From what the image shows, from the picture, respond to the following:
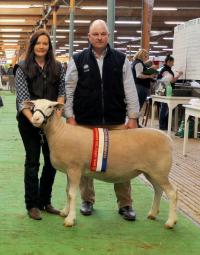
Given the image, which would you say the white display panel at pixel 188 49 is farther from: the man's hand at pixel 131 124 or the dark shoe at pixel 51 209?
the dark shoe at pixel 51 209

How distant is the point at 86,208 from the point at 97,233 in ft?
1.96

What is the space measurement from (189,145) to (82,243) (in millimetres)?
6328

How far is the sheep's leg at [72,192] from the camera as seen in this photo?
175 inches

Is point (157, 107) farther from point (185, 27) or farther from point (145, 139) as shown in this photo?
point (145, 139)

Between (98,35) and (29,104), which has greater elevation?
(98,35)

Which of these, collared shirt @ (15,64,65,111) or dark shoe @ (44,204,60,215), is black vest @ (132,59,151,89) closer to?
dark shoe @ (44,204,60,215)

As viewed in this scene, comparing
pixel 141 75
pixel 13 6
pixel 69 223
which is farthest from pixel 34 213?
pixel 13 6

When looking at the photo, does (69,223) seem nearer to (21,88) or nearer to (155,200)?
(155,200)

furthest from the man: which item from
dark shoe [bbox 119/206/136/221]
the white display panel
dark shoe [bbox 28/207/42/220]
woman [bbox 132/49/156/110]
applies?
the white display panel

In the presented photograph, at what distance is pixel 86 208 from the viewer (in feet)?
16.2

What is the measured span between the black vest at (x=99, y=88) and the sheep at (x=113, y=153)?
235 millimetres

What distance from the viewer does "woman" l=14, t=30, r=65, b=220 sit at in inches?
177

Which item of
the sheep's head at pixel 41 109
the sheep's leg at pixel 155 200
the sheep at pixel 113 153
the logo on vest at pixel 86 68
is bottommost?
the sheep's leg at pixel 155 200

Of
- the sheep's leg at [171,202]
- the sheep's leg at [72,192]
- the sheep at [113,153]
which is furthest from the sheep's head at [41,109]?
the sheep's leg at [171,202]
